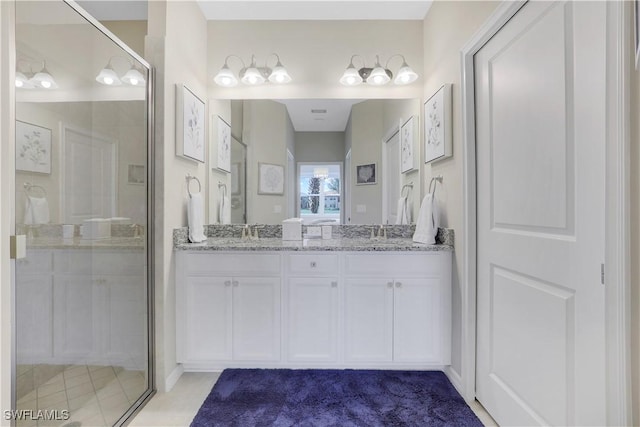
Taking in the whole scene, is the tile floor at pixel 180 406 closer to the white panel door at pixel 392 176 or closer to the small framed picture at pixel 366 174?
the white panel door at pixel 392 176

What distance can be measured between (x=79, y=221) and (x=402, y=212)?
2091 millimetres

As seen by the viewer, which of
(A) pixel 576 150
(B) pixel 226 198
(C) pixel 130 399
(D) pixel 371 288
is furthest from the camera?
(B) pixel 226 198

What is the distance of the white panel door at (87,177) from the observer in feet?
4.56

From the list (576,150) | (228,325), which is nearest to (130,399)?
(228,325)

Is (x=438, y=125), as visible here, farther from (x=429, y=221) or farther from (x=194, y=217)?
(x=194, y=217)

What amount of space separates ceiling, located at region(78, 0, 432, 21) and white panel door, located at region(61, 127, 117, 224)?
1.43m

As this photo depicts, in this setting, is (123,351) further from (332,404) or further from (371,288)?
(371,288)

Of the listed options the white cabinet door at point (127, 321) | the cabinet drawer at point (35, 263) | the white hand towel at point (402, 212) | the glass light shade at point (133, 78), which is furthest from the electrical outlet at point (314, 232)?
the cabinet drawer at point (35, 263)

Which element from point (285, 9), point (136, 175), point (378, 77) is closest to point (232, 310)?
point (136, 175)

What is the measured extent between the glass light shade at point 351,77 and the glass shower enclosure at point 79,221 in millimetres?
1407

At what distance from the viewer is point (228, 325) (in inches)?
79.4

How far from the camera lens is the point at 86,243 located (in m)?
1.50

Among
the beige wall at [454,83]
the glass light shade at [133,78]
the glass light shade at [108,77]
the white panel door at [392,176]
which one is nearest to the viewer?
the glass light shade at [108,77]

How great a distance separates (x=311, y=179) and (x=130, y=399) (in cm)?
189
